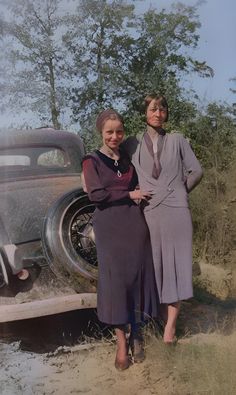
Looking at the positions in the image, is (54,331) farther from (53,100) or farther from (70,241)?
(53,100)

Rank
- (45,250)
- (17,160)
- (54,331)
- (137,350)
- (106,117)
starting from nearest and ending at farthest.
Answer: (106,117)
(137,350)
(45,250)
(54,331)
(17,160)

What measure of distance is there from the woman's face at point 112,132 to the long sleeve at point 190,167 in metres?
0.43

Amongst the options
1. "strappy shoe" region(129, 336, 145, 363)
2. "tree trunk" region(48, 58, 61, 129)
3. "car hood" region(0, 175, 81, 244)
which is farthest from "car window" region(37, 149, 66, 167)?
"tree trunk" region(48, 58, 61, 129)

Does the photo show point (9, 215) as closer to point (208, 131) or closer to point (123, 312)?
point (123, 312)

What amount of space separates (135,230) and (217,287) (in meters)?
4.11

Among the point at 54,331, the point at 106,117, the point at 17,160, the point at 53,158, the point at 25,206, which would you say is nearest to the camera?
the point at 106,117

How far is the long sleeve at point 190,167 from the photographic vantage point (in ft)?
11.8

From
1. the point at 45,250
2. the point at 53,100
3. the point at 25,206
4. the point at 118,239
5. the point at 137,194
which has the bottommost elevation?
the point at 45,250

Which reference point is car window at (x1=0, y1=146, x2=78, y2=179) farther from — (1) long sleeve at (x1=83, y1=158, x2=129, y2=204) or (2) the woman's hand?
(2) the woman's hand

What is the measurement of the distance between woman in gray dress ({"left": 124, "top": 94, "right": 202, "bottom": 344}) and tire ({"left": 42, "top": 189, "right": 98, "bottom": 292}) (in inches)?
22.1

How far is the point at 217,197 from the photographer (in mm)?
9016

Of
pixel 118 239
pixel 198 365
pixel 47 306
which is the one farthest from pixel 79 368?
pixel 118 239

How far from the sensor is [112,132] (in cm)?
347

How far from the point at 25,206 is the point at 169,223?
1164 millimetres
